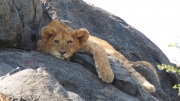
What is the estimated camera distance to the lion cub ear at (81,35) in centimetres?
1047

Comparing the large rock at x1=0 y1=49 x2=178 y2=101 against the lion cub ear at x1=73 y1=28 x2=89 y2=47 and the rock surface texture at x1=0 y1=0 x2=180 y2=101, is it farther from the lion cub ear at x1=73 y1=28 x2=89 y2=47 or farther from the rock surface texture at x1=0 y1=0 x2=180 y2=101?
the lion cub ear at x1=73 y1=28 x2=89 y2=47

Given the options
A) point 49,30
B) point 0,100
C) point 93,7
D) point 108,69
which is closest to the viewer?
point 0,100

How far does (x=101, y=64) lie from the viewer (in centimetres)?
966

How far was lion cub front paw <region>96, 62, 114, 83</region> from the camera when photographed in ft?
30.8

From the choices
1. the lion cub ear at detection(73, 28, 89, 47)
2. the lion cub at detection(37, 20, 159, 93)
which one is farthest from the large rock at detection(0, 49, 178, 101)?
the lion cub ear at detection(73, 28, 89, 47)

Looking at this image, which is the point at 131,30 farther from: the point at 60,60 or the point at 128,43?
the point at 60,60

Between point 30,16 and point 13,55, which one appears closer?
point 13,55

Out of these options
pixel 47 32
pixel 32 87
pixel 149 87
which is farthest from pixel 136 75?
pixel 32 87

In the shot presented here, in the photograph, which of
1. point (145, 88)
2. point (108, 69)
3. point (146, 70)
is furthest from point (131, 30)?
point (108, 69)

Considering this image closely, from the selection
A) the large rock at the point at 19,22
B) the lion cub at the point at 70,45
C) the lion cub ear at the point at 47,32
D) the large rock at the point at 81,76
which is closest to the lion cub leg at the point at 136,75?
the lion cub at the point at 70,45

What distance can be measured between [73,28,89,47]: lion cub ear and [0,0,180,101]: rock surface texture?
46 centimetres

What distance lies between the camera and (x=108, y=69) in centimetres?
954

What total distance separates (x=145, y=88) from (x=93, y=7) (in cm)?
426

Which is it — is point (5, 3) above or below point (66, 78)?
above
